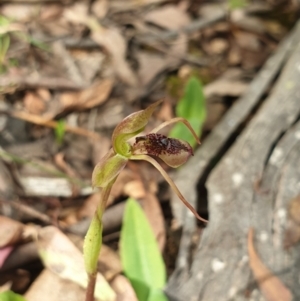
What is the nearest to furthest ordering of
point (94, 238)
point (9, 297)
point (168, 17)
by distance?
point (94, 238) < point (9, 297) < point (168, 17)

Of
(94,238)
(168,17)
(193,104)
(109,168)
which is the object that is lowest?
(168,17)

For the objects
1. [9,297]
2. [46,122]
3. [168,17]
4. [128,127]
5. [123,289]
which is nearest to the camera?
[128,127]

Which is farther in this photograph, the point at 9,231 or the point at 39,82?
the point at 39,82

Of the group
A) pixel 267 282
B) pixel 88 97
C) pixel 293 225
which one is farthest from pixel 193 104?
pixel 267 282

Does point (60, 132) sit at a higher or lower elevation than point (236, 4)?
lower

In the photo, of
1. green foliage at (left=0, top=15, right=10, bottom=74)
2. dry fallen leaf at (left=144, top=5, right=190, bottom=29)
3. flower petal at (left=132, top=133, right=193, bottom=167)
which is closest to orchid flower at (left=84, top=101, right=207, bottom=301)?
flower petal at (left=132, top=133, right=193, bottom=167)

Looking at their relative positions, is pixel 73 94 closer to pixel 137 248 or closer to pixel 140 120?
pixel 137 248

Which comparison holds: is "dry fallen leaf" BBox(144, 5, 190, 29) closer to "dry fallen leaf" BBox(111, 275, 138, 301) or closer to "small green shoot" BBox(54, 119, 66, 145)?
"small green shoot" BBox(54, 119, 66, 145)

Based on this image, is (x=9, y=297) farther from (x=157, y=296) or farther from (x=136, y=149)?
(x=136, y=149)

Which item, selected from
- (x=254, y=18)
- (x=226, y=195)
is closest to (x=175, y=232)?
(x=226, y=195)
